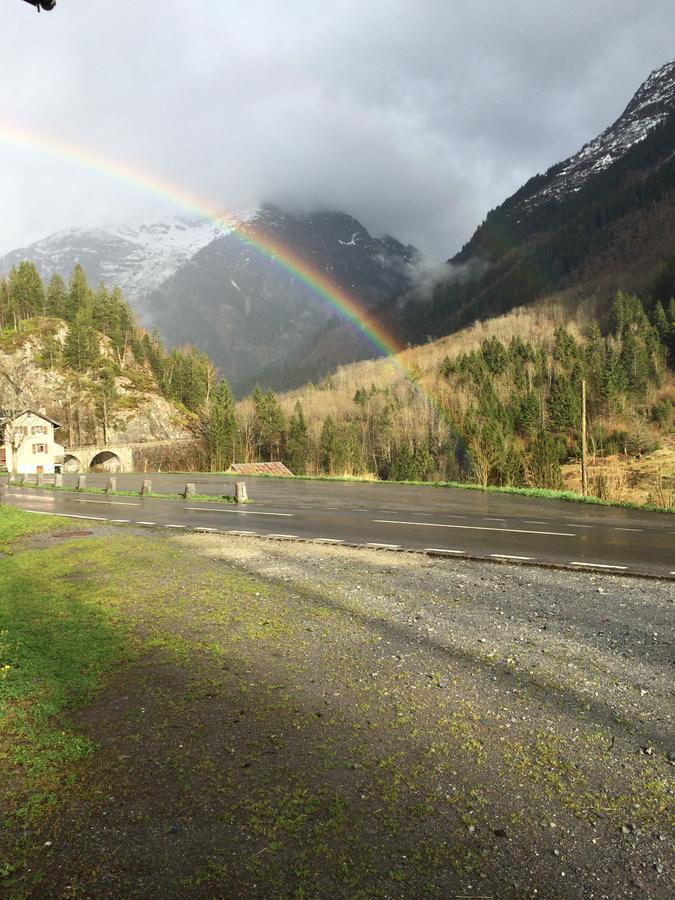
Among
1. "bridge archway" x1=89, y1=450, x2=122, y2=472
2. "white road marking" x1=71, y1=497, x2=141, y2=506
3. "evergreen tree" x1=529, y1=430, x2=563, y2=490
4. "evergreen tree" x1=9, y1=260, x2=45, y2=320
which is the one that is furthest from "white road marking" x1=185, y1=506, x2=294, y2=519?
"evergreen tree" x1=9, y1=260, x2=45, y2=320

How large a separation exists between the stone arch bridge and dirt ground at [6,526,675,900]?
7698 centimetres

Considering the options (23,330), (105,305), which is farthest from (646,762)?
(105,305)

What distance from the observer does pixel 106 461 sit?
270 ft

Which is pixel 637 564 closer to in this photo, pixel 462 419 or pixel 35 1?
pixel 35 1

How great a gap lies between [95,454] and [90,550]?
2934 inches

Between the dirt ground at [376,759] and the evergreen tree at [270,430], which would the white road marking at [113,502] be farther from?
the evergreen tree at [270,430]

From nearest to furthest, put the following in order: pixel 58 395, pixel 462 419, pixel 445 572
A: pixel 445 572 < pixel 462 419 < pixel 58 395

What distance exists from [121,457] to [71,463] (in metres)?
7.08

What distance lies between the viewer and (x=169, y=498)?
2464 cm

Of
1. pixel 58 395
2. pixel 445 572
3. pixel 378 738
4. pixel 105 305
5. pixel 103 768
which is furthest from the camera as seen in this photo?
pixel 105 305

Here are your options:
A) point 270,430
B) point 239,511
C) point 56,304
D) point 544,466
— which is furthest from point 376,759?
point 56,304

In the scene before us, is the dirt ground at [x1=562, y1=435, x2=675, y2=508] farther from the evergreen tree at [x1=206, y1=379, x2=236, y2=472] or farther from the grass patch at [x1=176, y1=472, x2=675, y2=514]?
the evergreen tree at [x1=206, y1=379, x2=236, y2=472]

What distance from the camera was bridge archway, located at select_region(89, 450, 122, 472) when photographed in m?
79.9

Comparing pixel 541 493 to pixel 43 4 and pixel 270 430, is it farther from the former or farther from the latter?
pixel 270 430
